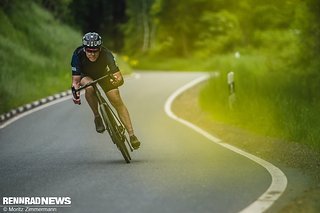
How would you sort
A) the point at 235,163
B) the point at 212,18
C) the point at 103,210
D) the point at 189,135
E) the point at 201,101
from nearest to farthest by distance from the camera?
the point at 103,210, the point at 235,163, the point at 189,135, the point at 201,101, the point at 212,18

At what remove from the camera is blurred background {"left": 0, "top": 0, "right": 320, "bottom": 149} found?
15109 millimetres

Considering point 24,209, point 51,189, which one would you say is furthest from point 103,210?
point 51,189

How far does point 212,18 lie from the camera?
50.1 metres

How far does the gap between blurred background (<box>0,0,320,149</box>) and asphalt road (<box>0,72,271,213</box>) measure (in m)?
2.34

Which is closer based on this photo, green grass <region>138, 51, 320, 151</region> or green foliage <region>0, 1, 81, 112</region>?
green grass <region>138, 51, 320, 151</region>

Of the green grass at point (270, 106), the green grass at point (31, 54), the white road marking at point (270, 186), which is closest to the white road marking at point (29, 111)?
the green grass at point (31, 54)

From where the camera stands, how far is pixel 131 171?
859 cm

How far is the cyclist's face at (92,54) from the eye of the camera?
8.97m

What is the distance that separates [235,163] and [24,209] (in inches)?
148

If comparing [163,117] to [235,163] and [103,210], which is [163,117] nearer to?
[235,163]

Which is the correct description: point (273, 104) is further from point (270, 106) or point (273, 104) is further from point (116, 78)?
point (116, 78)

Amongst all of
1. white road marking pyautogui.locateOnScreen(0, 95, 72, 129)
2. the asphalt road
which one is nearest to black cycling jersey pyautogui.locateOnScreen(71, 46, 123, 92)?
the asphalt road

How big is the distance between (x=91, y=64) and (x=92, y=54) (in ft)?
0.74

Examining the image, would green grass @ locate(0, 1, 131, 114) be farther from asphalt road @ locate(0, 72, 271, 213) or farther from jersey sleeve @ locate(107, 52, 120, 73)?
jersey sleeve @ locate(107, 52, 120, 73)
